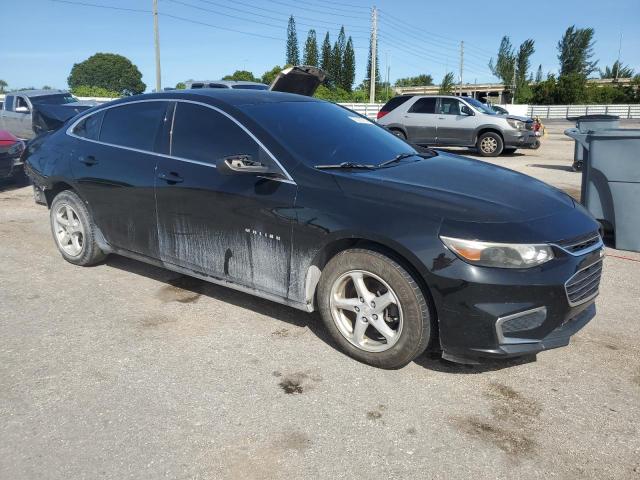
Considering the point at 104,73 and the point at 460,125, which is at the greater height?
the point at 104,73

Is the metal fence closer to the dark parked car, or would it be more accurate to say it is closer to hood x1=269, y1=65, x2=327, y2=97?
hood x1=269, y1=65, x2=327, y2=97

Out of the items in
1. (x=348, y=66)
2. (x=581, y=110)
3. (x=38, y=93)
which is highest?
(x=348, y=66)

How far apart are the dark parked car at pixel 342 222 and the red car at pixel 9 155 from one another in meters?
5.38

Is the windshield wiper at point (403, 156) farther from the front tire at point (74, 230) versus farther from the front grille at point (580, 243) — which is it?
the front tire at point (74, 230)

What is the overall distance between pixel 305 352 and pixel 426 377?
772 millimetres

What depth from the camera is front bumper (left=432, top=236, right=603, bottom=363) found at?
114 inches

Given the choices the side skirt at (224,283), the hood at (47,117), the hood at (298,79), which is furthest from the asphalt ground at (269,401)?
the hood at (47,117)

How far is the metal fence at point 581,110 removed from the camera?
5472 cm

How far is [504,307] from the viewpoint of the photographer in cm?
291

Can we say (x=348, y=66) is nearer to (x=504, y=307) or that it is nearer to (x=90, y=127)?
(x=90, y=127)

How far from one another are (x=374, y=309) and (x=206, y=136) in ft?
5.80

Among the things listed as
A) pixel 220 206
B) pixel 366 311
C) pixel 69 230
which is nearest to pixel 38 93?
pixel 69 230

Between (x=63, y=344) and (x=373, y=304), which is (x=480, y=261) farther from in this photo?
(x=63, y=344)

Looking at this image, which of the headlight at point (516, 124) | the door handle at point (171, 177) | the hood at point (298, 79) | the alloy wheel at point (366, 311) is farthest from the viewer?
the headlight at point (516, 124)
